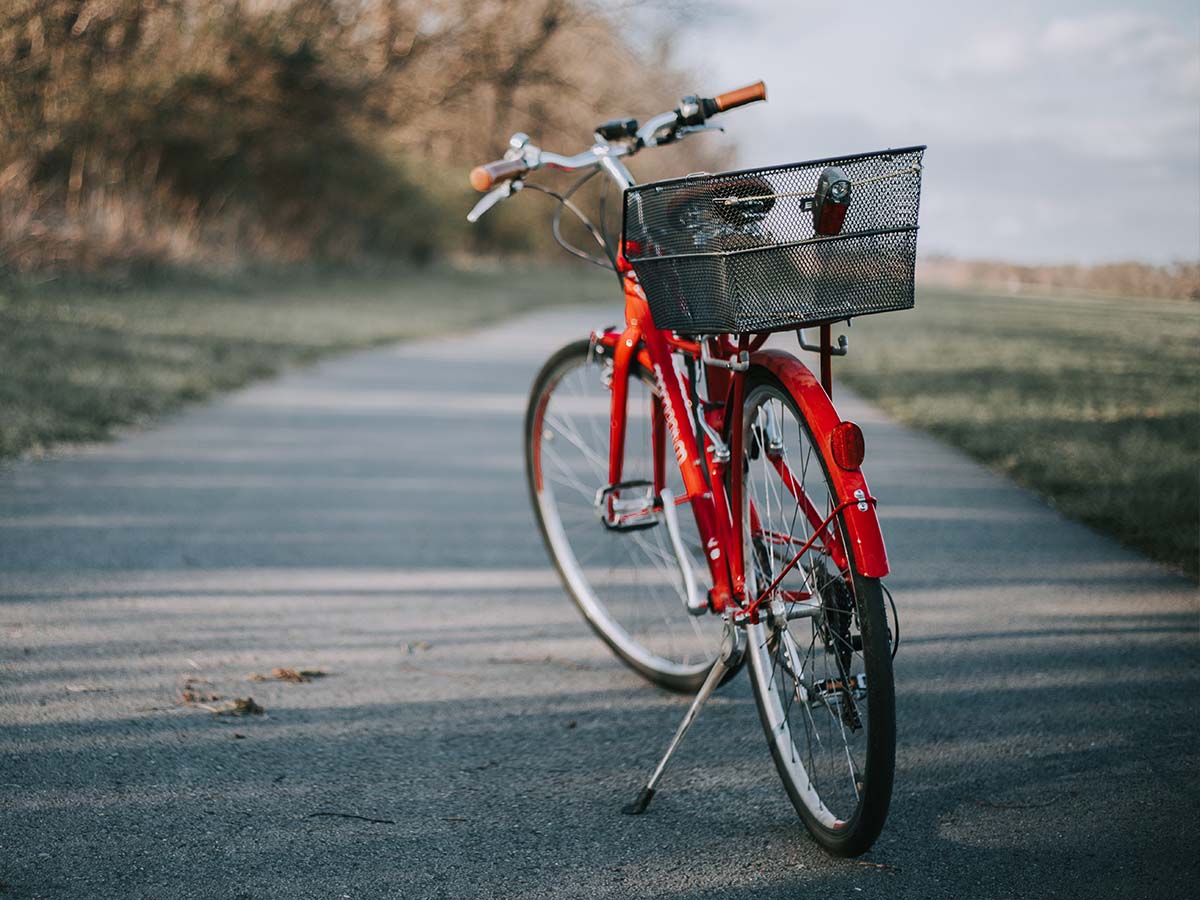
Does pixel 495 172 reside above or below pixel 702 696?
above

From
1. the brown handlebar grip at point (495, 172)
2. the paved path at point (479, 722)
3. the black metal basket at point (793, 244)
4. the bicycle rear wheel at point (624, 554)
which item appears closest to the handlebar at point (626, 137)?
the brown handlebar grip at point (495, 172)

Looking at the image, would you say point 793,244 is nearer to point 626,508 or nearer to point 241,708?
point 626,508

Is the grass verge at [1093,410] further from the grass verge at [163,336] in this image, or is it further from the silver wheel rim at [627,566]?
the grass verge at [163,336]

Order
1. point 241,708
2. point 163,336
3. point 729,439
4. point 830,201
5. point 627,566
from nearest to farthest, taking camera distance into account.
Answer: point 830,201 < point 729,439 < point 241,708 < point 627,566 < point 163,336

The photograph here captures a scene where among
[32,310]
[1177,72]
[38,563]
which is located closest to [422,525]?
[38,563]

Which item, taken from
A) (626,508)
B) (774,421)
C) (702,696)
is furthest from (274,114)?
(702,696)

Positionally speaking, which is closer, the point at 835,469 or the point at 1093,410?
the point at 835,469

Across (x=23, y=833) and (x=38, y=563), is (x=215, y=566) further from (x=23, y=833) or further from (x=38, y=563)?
(x=23, y=833)

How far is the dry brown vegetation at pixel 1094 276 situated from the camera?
5527mm

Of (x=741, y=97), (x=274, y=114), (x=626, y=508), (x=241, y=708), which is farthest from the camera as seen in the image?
(x=274, y=114)

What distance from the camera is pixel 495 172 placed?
3.36m

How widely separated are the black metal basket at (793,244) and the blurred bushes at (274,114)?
1238cm

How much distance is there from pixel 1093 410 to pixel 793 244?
616 centimetres

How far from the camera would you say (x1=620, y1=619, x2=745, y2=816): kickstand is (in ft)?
8.83
